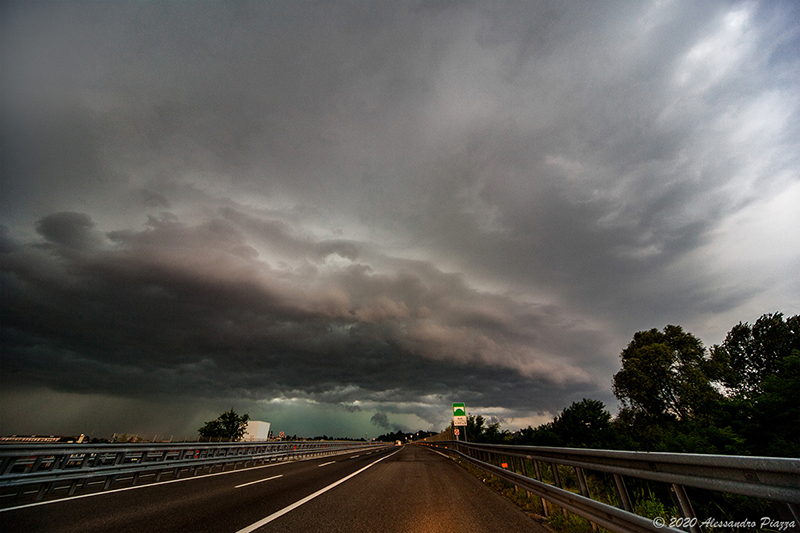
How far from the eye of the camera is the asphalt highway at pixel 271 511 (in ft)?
19.3

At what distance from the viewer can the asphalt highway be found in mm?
5895

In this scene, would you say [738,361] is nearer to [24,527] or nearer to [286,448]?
[286,448]

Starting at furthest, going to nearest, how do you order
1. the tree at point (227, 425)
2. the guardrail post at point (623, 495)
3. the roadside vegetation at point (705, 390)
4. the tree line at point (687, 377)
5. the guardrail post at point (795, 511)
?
the tree at point (227, 425) → the tree line at point (687, 377) → the roadside vegetation at point (705, 390) → the guardrail post at point (623, 495) → the guardrail post at point (795, 511)

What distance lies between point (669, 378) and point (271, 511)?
5169 cm

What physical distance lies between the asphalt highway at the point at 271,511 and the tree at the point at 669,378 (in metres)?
44.5

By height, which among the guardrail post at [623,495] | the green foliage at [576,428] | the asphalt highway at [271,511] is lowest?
the asphalt highway at [271,511]

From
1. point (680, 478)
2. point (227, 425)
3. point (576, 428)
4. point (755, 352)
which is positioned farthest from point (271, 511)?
point (227, 425)

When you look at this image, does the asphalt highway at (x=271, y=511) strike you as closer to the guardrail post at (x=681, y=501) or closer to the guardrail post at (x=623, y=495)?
the guardrail post at (x=623, y=495)

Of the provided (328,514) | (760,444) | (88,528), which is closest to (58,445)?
(88,528)

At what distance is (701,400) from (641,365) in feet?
21.8

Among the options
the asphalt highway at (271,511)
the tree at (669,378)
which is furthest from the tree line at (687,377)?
the asphalt highway at (271,511)

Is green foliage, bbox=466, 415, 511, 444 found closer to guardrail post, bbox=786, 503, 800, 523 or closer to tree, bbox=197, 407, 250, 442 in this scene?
guardrail post, bbox=786, 503, 800, 523

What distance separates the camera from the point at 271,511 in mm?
6938

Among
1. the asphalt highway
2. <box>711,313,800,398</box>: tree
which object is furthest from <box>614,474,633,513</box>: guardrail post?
<box>711,313,800,398</box>: tree
